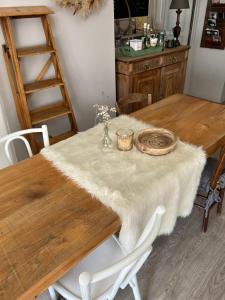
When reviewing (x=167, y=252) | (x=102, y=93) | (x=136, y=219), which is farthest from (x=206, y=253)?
(x=102, y=93)

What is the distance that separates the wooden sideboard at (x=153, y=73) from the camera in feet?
8.76

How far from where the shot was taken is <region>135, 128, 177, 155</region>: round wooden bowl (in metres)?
1.37

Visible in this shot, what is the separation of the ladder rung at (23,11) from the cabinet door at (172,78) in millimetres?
1667

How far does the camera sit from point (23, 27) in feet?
6.17

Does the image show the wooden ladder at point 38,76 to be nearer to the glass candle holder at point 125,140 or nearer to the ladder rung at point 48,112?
the ladder rung at point 48,112

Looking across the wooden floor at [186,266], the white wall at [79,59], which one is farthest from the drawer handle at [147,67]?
the wooden floor at [186,266]

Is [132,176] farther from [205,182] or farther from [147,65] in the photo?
[147,65]

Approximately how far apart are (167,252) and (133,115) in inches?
39.6

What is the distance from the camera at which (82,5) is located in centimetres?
203

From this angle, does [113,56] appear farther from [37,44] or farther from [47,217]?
[47,217]

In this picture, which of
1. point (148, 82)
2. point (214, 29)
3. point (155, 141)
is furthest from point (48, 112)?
point (214, 29)

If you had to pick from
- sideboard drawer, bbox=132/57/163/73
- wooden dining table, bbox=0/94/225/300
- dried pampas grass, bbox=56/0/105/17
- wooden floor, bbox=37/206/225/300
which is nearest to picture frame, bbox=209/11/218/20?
sideboard drawer, bbox=132/57/163/73

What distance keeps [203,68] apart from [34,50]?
3.00 metres

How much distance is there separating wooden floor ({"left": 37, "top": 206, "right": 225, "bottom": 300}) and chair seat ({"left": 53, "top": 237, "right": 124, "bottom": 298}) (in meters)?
0.44
